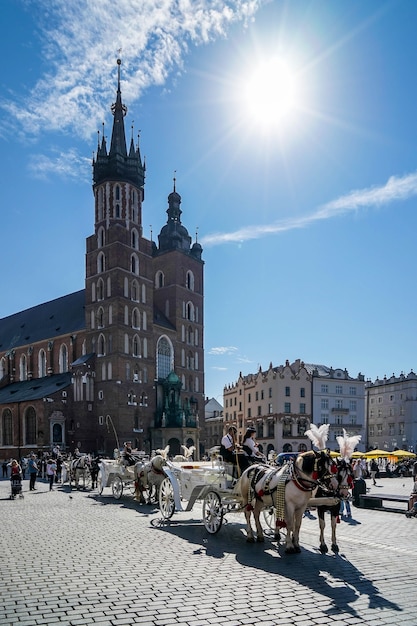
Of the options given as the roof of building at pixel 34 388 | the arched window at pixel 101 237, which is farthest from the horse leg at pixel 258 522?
the arched window at pixel 101 237

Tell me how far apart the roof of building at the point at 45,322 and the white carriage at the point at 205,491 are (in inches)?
1758

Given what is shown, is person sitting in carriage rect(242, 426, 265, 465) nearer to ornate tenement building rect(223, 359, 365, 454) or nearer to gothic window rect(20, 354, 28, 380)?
ornate tenement building rect(223, 359, 365, 454)

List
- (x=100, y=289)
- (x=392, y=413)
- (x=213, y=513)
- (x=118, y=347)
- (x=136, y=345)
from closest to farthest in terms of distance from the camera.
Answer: (x=213, y=513) < (x=118, y=347) < (x=136, y=345) < (x=100, y=289) < (x=392, y=413)

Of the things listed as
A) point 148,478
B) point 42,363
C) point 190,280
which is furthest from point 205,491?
point 42,363

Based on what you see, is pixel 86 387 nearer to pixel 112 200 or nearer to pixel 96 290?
pixel 96 290

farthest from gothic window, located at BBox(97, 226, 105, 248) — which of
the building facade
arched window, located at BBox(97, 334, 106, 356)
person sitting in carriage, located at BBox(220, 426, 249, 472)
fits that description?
the building facade

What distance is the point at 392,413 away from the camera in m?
81.9

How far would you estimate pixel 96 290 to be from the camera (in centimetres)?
5462

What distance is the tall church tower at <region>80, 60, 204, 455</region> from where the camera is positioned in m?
51.3

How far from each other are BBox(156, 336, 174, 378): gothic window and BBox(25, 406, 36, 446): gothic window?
13611mm

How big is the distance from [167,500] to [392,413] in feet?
246

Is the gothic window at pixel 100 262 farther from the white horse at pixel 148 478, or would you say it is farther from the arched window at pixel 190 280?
the white horse at pixel 148 478

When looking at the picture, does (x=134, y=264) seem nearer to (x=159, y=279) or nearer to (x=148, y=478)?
(x=159, y=279)

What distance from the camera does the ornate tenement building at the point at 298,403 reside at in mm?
67500
